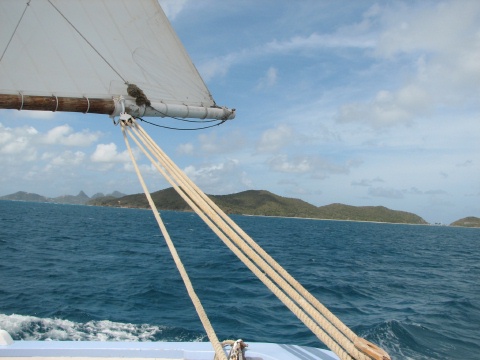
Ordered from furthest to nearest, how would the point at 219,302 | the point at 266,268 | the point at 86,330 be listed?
the point at 219,302
the point at 86,330
the point at 266,268

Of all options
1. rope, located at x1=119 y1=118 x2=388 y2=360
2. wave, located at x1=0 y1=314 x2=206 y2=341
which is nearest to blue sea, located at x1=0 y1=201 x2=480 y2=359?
wave, located at x1=0 y1=314 x2=206 y2=341

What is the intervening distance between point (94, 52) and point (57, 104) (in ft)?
4.08

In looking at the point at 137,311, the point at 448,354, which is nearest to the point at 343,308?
the point at 448,354

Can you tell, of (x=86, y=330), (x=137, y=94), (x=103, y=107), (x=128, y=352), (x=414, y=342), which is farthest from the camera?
(x=414, y=342)

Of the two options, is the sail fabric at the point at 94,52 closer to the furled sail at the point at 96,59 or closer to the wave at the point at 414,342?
the furled sail at the point at 96,59

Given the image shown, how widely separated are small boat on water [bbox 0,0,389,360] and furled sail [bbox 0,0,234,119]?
2cm

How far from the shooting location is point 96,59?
680cm

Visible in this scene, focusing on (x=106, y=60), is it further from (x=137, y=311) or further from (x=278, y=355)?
(x=137, y=311)

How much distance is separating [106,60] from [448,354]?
12.3m

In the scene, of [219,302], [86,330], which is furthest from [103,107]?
[219,302]

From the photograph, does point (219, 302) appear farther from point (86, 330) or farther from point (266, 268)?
point (266, 268)

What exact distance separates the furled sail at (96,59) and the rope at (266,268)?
2.95 feet

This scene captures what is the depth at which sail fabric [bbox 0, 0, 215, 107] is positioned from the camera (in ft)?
20.0

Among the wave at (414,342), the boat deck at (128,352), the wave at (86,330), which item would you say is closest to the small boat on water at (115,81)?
the boat deck at (128,352)
